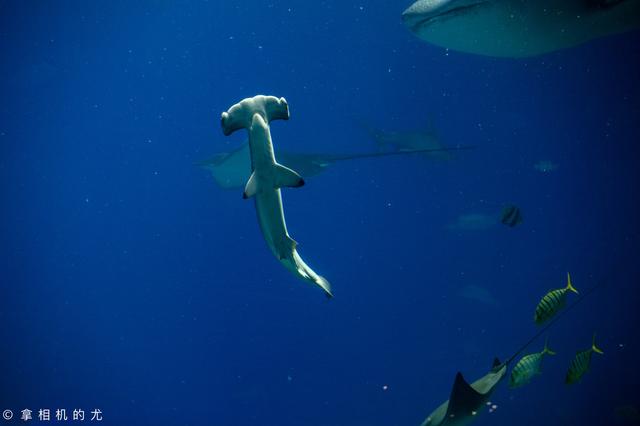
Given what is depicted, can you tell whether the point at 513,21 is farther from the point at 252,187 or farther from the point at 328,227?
the point at 328,227

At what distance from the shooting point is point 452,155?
11.9 meters

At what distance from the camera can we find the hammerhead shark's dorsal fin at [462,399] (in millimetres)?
2746

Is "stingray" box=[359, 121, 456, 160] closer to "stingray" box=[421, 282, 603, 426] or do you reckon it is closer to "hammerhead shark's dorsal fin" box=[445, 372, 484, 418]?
"stingray" box=[421, 282, 603, 426]

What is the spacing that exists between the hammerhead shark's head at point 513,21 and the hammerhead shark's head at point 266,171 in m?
2.19

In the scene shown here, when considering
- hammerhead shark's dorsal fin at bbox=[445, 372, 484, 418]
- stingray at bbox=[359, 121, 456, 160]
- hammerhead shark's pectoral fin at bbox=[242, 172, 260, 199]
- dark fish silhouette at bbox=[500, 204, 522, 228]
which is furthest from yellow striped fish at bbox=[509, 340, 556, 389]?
stingray at bbox=[359, 121, 456, 160]

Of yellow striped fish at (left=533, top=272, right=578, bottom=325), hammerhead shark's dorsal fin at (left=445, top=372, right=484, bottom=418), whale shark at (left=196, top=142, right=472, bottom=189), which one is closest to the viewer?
hammerhead shark's dorsal fin at (left=445, top=372, right=484, bottom=418)

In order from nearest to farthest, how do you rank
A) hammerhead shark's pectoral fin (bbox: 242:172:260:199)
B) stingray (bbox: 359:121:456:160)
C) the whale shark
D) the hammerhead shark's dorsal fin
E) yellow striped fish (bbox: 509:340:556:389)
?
hammerhead shark's pectoral fin (bbox: 242:172:260:199)
the hammerhead shark's dorsal fin
yellow striped fish (bbox: 509:340:556:389)
the whale shark
stingray (bbox: 359:121:456:160)

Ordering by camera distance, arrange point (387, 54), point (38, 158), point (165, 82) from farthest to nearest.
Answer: point (165, 82)
point (38, 158)
point (387, 54)

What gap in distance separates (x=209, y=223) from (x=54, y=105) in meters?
6.93

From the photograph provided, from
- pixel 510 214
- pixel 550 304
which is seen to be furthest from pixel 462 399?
pixel 510 214

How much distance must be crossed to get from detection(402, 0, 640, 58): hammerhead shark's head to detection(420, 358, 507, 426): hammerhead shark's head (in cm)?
262

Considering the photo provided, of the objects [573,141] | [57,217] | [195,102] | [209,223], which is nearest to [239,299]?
[209,223]

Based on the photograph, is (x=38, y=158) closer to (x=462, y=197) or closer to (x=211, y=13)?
(x=211, y=13)

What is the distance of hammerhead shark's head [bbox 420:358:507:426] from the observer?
277 cm
